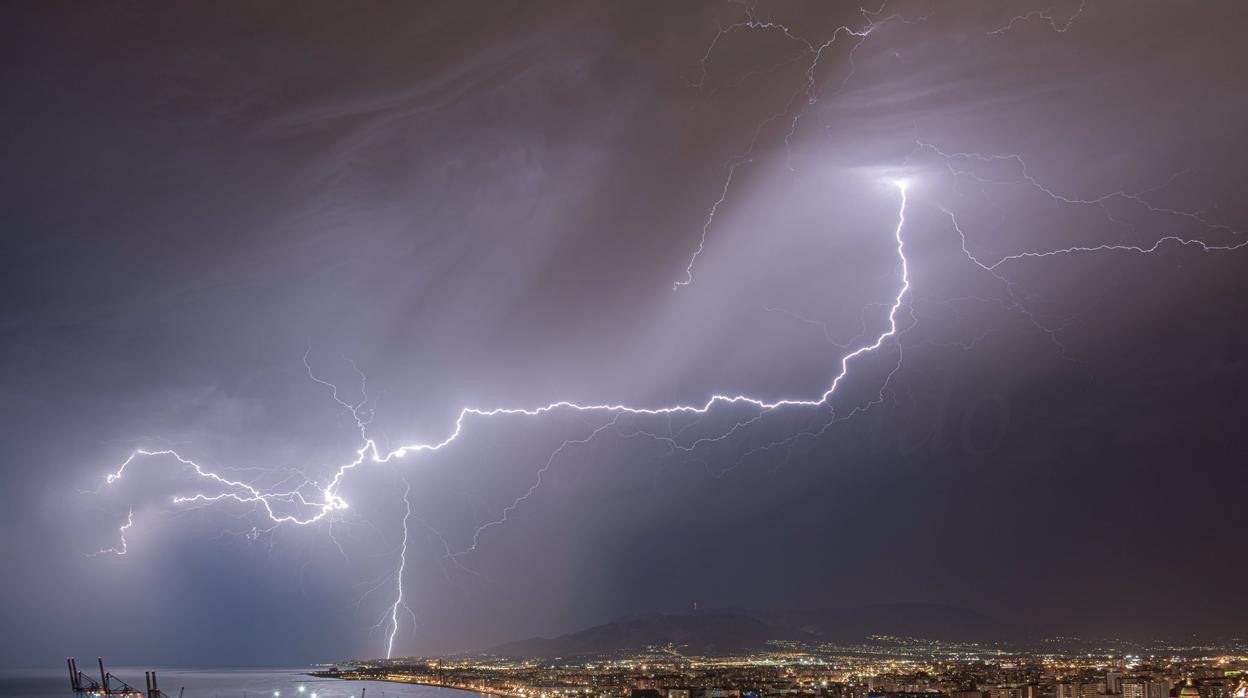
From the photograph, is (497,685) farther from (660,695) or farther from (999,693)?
(999,693)

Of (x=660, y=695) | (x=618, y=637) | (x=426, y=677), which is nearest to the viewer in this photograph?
(x=660, y=695)

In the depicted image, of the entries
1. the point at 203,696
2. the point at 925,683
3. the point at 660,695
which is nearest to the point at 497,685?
the point at 203,696

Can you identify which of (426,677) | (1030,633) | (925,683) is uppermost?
(925,683)

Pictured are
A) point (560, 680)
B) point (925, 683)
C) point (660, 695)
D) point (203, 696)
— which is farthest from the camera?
point (560, 680)

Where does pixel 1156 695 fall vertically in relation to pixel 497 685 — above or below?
above

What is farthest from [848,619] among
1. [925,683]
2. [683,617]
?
[925,683]

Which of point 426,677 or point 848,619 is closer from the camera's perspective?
point 426,677

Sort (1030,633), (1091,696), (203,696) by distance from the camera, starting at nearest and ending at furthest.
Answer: (1091,696), (203,696), (1030,633)

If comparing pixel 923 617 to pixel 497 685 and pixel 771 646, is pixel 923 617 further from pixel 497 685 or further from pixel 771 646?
pixel 497 685

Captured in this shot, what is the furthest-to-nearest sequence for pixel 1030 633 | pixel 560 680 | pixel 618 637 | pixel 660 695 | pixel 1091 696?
pixel 618 637 < pixel 1030 633 < pixel 560 680 < pixel 660 695 < pixel 1091 696
